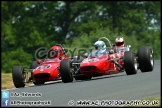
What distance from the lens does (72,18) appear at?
61000 mm

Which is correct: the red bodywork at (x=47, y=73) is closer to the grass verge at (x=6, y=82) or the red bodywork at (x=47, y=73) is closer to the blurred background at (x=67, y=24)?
the grass verge at (x=6, y=82)

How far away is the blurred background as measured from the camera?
53312mm

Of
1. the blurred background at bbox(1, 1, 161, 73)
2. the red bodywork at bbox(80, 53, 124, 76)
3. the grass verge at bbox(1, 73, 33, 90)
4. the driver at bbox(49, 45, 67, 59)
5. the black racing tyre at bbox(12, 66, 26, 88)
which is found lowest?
the grass verge at bbox(1, 73, 33, 90)

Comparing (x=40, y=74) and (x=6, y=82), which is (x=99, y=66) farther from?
(x=6, y=82)

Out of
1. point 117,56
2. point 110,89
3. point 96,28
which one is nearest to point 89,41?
point 96,28

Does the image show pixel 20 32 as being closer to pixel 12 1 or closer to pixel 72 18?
pixel 12 1

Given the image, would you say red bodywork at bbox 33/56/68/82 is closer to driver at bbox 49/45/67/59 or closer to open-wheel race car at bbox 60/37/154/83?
open-wheel race car at bbox 60/37/154/83

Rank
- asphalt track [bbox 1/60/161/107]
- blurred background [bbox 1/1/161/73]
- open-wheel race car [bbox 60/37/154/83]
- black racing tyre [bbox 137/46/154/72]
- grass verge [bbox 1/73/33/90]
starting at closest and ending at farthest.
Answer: asphalt track [bbox 1/60/161/107]
open-wheel race car [bbox 60/37/154/83]
black racing tyre [bbox 137/46/154/72]
grass verge [bbox 1/73/33/90]
blurred background [bbox 1/1/161/73]

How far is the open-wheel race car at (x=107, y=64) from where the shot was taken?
18375mm

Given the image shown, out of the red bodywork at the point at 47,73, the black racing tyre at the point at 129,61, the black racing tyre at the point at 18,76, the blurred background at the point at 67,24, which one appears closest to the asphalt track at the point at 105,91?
the black racing tyre at the point at 129,61

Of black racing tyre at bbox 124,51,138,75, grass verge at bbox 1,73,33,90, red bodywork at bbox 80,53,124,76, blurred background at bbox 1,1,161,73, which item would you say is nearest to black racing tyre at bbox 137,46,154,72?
black racing tyre at bbox 124,51,138,75

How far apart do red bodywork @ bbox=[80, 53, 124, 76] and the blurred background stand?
94.4 feet

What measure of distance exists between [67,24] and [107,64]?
137ft

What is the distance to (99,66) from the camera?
1862 centimetres
